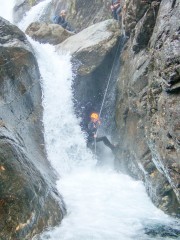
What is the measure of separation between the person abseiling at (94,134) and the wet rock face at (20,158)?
260 cm

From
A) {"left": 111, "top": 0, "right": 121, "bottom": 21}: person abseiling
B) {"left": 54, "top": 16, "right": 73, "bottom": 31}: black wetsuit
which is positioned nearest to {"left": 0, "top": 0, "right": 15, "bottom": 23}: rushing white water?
{"left": 54, "top": 16, "right": 73, "bottom": 31}: black wetsuit

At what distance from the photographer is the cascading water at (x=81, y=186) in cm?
837

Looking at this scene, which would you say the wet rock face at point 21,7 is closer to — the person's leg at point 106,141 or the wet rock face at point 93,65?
the wet rock face at point 93,65

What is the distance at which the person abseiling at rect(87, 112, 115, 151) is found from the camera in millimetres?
15141

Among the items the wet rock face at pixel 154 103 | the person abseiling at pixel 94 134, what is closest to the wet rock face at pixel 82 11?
the wet rock face at pixel 154 103

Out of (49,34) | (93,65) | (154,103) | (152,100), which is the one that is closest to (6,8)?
(49,34)

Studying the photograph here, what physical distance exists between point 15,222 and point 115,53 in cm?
1151

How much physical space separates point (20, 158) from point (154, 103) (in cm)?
449

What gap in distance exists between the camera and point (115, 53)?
16.3 metres

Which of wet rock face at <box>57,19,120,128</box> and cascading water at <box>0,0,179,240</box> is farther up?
wet rock face at <box>57,19,120,128</box>

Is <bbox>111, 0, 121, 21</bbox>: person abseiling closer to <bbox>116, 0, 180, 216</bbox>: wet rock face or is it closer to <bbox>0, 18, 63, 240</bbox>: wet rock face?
<bbox>116, 0, 180, 216</bbox>: wet rock face

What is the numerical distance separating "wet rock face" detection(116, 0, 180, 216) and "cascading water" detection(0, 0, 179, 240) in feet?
2.79

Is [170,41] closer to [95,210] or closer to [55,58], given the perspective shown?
[95,210]

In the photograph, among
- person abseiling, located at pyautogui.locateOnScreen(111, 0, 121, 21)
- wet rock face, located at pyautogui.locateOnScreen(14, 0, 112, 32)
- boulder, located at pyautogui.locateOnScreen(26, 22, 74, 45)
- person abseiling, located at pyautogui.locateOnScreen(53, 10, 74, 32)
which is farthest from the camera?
person abseiling, located at pyautogui.locateOnScreen(53, 10, 74, 32)
